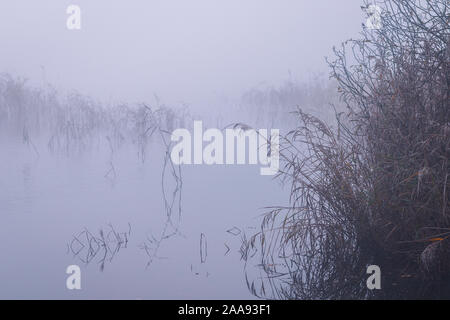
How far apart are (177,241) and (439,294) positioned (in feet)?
6.47

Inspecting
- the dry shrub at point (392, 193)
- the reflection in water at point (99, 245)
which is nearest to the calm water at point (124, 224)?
the reflection in water at point (99, 245)

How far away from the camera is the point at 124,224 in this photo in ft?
14.7

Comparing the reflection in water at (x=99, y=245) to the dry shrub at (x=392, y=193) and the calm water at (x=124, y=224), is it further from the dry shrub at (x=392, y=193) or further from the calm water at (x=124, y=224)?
the dry shrub at (x=392, y=193)

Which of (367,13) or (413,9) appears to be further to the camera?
(367,13)

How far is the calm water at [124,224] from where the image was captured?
3.16m

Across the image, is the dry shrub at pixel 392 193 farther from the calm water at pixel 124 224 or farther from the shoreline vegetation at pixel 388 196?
the calm water at pixel 124 224

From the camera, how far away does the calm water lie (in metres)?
3.16

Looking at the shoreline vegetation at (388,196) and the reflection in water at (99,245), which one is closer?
the shoreline vegetation at (388,196)

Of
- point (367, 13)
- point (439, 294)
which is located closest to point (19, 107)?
point (367, 13)

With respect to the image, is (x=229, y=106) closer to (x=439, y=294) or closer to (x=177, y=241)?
(x=177, y=241)

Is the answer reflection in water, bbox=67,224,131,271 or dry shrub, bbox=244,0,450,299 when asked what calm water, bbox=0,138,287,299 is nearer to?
reflection in water, bbox=67,224,131,271

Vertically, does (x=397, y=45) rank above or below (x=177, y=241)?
above

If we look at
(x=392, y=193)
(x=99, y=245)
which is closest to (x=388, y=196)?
(x=392, y=193)
